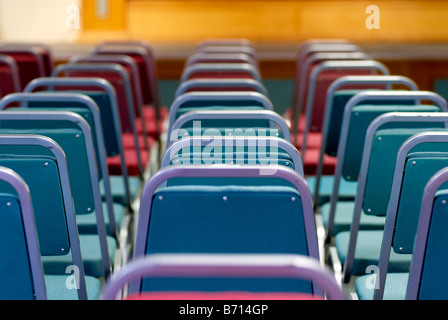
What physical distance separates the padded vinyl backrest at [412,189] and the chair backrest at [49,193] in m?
0.91

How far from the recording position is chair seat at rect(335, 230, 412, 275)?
7.25 ft

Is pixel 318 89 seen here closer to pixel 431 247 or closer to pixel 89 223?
pixel 89 223

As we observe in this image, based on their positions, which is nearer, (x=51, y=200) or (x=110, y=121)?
(x=51, y=200)

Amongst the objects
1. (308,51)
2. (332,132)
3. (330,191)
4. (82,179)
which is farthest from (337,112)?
(308,51)

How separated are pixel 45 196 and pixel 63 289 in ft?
1.03

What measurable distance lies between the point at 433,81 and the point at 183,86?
361 centimetres

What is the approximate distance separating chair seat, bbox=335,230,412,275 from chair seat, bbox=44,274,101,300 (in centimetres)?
86

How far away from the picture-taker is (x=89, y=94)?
9.73ft

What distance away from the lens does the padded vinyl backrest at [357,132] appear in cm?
252

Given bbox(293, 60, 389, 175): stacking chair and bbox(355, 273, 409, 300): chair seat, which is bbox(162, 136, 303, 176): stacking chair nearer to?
bbox(355, 273, 409, 300): chair seat

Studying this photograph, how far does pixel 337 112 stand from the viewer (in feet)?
9.64

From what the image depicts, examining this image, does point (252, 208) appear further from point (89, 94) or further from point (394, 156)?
point (89, 94)

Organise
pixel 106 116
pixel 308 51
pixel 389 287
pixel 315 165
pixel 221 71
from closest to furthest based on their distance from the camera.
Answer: pixel 389 287 → pixel 106 116 → pixel 315 165 → pixel 221 71 → pixel 308 51

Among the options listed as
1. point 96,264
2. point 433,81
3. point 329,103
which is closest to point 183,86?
point 329,103
